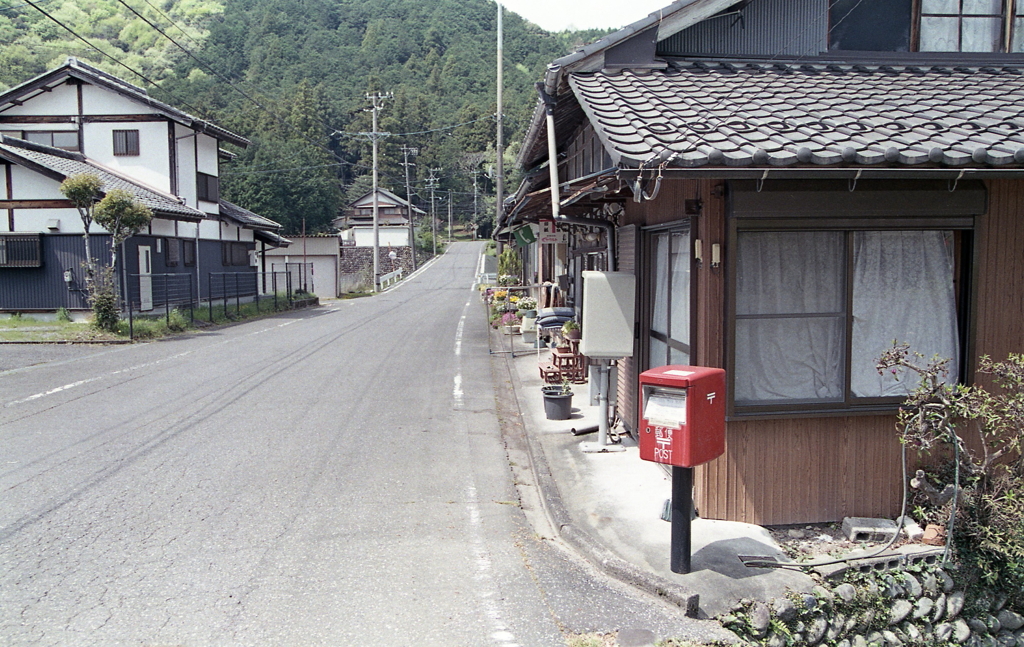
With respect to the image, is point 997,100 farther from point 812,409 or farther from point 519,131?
point 519,131

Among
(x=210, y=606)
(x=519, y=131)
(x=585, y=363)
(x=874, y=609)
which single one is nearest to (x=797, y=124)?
(x=874, y=609)

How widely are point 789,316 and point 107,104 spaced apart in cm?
2742

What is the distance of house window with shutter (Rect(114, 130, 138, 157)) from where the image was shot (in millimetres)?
26688

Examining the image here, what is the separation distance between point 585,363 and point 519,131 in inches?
2697

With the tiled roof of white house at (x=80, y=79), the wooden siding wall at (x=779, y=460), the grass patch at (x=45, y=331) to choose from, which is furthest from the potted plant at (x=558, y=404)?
the tiled roof of white house at (x=80, y=79)

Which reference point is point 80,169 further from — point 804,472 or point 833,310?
point 804,472

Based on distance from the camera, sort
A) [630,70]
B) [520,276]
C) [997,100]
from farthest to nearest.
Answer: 1. [520,276]
2. [630,70]
3. [997,100]

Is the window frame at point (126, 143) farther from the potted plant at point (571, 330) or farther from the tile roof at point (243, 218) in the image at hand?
the potted plant at point (571, 330)

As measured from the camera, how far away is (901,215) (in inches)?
223

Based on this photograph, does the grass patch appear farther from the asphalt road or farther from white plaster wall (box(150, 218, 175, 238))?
the asphalt road

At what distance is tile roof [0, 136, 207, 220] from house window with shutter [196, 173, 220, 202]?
187cm

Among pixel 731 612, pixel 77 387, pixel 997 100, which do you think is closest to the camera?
pixel 731 612

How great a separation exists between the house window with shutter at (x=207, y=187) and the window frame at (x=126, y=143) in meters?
2.42

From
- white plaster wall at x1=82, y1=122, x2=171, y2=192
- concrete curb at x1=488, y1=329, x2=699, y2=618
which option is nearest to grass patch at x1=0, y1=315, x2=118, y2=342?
white plaster wall at x1=82, y1=122, x2=171, y2=192
